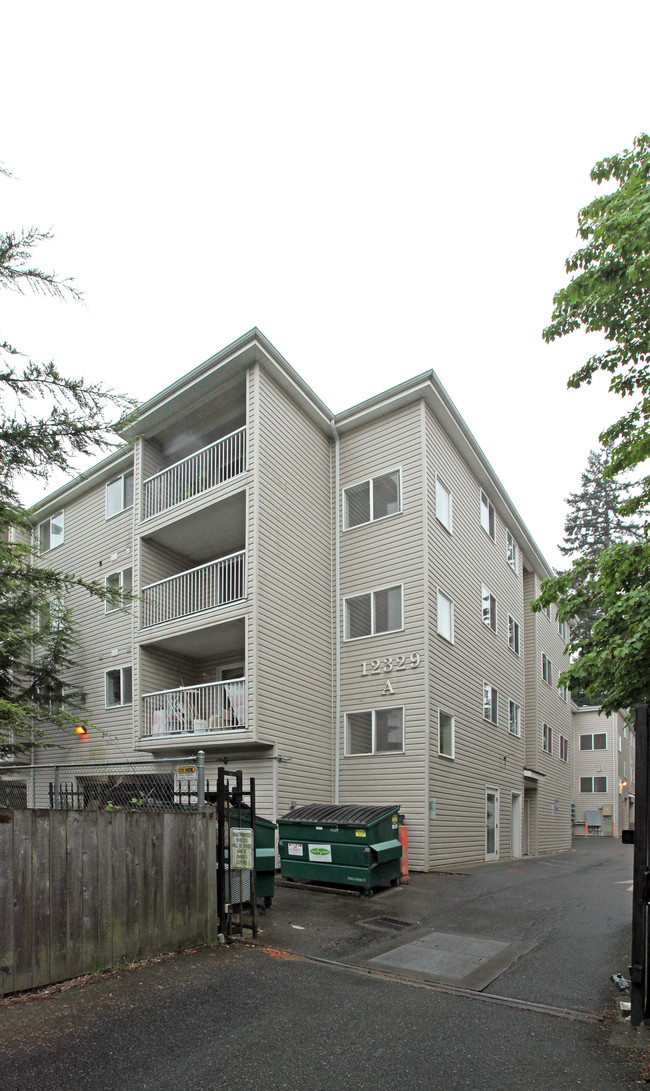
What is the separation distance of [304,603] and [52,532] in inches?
446

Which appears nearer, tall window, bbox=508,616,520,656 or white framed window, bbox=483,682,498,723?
white framed window, bbox=483,682,498,723

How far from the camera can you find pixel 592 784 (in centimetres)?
4416

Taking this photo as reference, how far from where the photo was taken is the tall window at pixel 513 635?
80.6 ft

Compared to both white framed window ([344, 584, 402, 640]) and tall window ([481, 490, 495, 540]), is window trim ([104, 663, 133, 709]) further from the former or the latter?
tall window ([481, 490, 495, 540])

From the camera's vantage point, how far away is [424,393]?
1741 centimetres

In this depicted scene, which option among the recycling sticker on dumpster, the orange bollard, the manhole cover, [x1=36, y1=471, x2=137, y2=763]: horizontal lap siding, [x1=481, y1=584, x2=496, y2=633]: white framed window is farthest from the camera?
[x1=481, y1=584, x2=496, y2=633]: white framed window

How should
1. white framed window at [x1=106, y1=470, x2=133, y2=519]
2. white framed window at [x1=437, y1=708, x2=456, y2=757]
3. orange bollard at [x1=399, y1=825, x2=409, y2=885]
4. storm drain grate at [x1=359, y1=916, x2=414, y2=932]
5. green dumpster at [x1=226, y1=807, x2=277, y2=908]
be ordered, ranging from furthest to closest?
1. white framed window at [x1=106, y1=470, x2=133, y2=519]
2. white framed window at [x1=437, y1=708, x2=456, y2=757]
3. orange bollard at [x1=399, y1=825, x2=409, y2=885]
4. green dumpster at [x1=226, y1=807, x2=277, y2=908]
5. storm drain grate at [x1=359, y1=916, x2=414, y2=932]

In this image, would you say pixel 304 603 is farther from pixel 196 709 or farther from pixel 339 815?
pixel 339 815

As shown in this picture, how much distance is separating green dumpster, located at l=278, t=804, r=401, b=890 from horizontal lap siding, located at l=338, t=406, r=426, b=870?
3.06 meters

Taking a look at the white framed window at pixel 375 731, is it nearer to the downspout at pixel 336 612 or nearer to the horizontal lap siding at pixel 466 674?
the downspout at pixel 336 612

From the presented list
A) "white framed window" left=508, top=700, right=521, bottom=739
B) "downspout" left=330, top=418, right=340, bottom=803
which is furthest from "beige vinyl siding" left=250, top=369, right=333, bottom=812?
"white framed window" left=508, top=700, right=521, bottom=739

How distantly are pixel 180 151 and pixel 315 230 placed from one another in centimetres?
979

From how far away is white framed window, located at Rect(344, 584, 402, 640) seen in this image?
56.4 feet

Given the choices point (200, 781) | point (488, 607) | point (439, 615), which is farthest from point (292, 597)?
point (200, 781)
